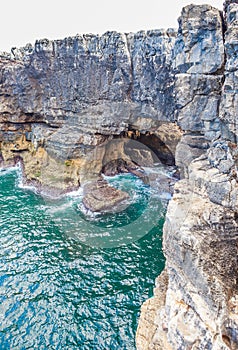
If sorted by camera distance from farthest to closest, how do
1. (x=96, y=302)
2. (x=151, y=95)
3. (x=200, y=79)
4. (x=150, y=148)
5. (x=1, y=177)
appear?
(x=150, y=148)
(x=1, y=177)
(x=151, y=95)
(x=96, y=302)
(x=200, y=79)

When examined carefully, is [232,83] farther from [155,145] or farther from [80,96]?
[155,145]

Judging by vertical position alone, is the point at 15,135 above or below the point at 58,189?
above

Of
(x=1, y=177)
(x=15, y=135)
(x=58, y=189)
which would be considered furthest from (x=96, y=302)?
(x=15, y=135)

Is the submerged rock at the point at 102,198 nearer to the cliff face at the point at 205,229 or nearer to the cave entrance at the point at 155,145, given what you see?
the cave entrance at the point at 155,145

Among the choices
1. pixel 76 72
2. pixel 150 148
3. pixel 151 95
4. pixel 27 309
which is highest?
pixel 76 72

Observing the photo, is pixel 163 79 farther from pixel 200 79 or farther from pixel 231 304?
pixel 231 304

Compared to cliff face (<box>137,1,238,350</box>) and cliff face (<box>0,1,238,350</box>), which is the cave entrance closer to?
cliff face (<box>0,1,238,350</box>)

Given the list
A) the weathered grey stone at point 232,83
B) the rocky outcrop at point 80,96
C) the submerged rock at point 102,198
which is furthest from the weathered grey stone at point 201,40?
the submerged rock at point 102,198

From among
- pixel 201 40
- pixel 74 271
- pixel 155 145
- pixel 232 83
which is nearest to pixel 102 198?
pixel 74 271

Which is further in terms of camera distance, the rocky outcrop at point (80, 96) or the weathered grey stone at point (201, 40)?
the rocky outcrop at point (80, 96)
